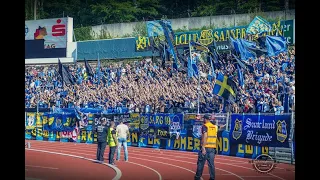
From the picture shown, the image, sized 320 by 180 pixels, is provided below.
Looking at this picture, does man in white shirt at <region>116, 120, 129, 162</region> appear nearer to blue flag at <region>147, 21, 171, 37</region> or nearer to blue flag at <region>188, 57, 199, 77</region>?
blue flag at <region>188, 57, 199, 77</region>

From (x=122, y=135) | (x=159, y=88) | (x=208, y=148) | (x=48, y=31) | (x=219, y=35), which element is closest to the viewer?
(x=208, y=148)

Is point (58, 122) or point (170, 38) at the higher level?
point (170, 38)

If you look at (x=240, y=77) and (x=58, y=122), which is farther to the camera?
(x=58, y=122)

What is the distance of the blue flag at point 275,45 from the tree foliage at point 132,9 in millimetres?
413

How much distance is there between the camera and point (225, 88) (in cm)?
835

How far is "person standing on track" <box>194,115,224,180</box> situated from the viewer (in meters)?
7.86

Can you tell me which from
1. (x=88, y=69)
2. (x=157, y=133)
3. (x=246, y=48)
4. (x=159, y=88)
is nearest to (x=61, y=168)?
(x=157, y=133)

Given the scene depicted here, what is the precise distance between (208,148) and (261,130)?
794 mm

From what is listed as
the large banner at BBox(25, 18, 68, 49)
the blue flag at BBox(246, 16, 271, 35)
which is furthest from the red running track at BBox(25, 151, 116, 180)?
the blue flag at BBox(246, 16, 271, 35)

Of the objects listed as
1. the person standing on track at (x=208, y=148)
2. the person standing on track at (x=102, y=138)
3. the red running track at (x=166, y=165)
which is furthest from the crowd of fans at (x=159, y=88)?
the red running track at (x=166, y=165)

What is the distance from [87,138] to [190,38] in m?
2.23

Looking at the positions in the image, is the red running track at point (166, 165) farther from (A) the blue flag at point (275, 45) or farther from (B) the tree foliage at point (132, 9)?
(B) the tree foliage at point (132, 9)

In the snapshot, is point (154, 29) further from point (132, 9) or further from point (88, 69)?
point (88, 69)

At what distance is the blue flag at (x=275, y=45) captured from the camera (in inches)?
314
